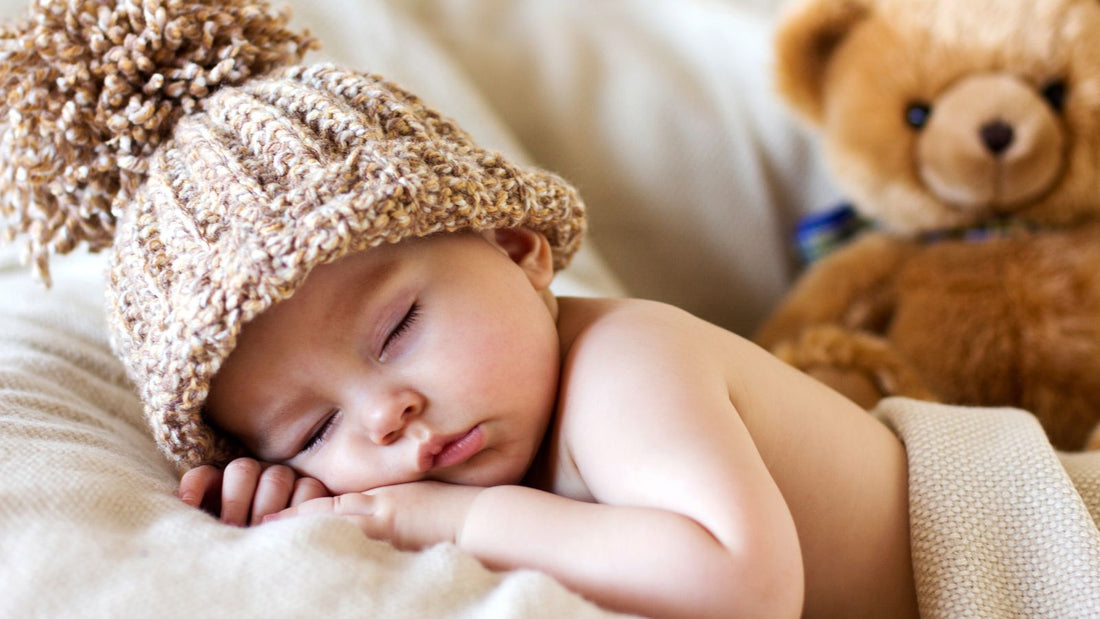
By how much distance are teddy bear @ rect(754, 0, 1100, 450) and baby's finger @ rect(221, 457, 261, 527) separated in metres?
0.67

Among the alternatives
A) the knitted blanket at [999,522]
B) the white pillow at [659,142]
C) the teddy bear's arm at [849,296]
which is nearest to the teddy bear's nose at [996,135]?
the teddy bear's arm at [849,296]

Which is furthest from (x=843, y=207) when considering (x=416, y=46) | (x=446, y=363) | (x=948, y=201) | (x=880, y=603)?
(x=446, y=363)

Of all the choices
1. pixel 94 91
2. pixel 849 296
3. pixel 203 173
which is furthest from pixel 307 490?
pixel 849 296

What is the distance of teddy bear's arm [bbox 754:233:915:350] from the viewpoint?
1360mm

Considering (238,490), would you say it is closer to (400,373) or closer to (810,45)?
(400,373)

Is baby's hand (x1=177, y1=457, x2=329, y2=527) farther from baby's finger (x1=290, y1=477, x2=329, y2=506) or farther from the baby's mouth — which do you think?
the baby's mouth

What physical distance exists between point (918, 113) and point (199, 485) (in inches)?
39.9

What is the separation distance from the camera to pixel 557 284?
1.23m

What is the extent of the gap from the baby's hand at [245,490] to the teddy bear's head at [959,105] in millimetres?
898

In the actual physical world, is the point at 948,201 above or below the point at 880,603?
above

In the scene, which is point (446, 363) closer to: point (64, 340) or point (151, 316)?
point (151, 316)

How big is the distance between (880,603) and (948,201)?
0.67 metres

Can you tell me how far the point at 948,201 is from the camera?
131 centimetres

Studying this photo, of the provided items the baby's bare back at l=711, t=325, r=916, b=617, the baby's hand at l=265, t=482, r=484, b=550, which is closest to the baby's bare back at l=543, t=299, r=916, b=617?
the baby's bare back at l=711, t=325, r=916, b=617
